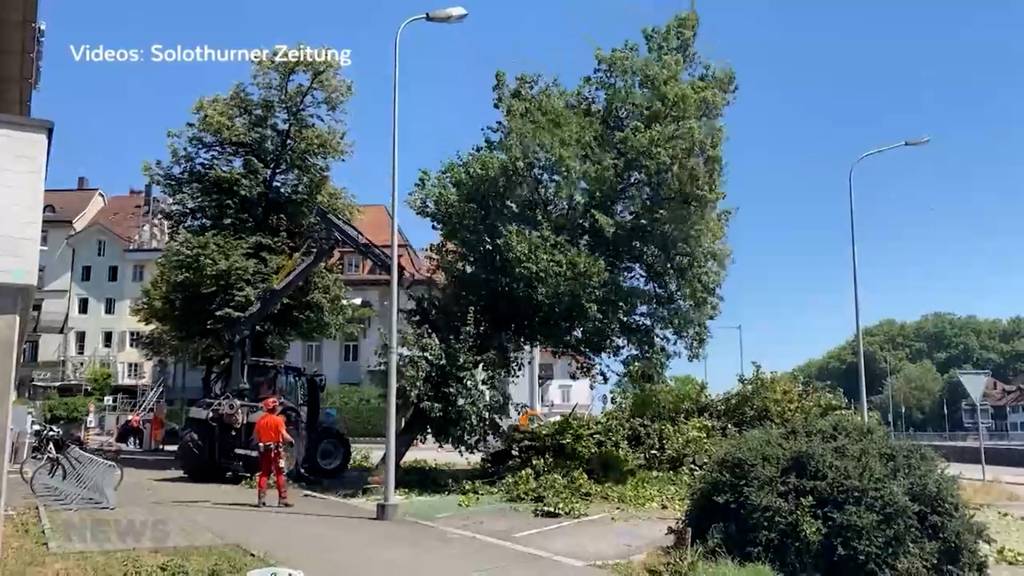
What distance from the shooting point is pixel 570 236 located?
66.1 ft

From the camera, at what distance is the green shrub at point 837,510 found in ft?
33.2

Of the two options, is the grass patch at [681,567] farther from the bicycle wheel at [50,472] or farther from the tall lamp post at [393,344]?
the bicycle wheel at [50,472]

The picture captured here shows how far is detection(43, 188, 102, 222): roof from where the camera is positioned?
73312 mm

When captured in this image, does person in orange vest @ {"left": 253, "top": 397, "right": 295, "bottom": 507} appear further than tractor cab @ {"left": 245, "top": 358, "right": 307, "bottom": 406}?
No

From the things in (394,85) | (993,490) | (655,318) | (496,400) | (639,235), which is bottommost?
(993,490)

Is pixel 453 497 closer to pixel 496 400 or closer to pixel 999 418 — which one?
pixel 496 400

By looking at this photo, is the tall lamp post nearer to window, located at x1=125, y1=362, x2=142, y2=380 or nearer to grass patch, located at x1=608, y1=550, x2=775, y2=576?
grass patch, located at x1=608, y1=550, x2=775, y2=576

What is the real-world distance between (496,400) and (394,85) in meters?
7.46

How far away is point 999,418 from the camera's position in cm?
10981

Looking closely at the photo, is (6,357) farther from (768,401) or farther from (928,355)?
(928,355)

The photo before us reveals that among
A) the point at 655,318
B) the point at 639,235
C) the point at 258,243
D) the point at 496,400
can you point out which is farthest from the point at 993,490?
the point at 258,243

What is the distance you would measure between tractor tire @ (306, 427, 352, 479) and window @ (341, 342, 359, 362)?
1597 inches

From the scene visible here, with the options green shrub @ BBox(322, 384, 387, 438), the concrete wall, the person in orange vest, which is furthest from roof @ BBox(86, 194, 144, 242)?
the person in orange vest

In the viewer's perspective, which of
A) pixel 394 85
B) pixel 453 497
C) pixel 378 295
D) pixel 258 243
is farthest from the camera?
pixel 378 295
